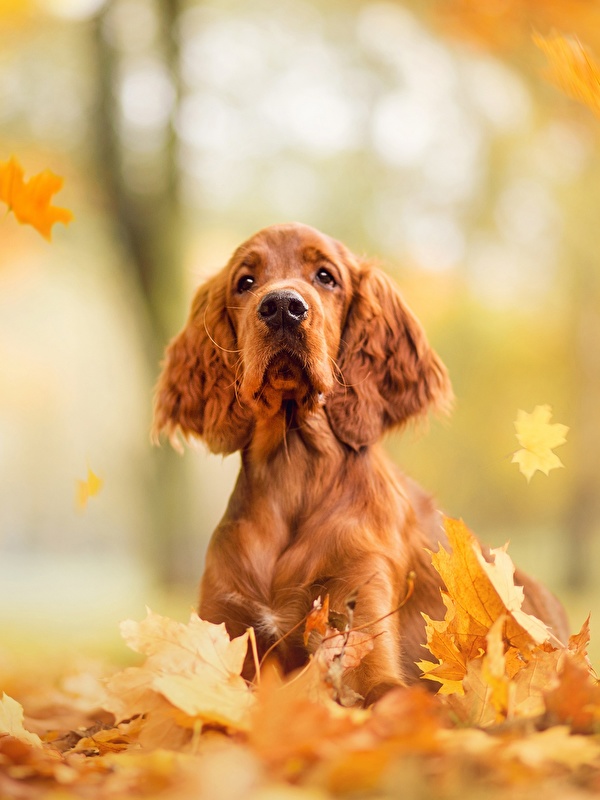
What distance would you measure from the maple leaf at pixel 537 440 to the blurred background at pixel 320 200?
2230 millimetres

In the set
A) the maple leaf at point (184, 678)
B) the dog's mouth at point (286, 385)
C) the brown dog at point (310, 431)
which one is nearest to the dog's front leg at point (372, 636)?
the brown dog at point (310, 431)

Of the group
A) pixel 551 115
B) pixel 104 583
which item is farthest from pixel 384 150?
pixel 104 583

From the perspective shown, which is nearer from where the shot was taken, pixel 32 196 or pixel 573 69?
pixel 573 69

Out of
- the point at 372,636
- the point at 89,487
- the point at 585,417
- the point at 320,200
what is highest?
the point at 320,200

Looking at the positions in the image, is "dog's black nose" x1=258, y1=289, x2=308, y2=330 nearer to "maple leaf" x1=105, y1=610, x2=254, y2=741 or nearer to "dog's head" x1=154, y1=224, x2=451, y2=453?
"dog's head" x1=154, y1=224, x2=451, y2=453

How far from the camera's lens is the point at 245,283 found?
2410 millimetres

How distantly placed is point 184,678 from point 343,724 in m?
0.34

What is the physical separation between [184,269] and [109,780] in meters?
5.40

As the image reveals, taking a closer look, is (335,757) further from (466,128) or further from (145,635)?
(466,128)

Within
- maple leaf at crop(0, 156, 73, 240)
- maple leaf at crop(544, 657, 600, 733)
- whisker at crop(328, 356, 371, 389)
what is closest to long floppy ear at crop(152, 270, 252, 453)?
whisker at crop(328, 356, 371, 389)

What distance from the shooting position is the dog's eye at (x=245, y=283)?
239 cm

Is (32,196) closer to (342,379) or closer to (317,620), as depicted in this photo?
(342,379)

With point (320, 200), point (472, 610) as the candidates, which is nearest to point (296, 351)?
point (472, 610)

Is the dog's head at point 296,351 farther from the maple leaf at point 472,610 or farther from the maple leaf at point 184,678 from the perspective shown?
the maple leaf at point 184,678
